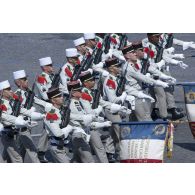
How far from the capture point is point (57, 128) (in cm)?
2941

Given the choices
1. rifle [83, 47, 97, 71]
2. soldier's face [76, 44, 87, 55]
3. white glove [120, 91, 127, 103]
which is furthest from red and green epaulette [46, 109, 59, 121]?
soldier's face [76, 44, 87, 55]

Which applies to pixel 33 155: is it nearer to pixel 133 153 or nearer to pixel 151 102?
pixel 133 153

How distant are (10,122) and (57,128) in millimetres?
1182

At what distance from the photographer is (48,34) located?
45594mm

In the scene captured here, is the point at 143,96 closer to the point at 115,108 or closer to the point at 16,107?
the point at 115,108

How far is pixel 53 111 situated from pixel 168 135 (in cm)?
279

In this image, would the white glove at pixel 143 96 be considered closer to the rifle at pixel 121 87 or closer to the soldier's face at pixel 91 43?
the rifle at pixel 121 87

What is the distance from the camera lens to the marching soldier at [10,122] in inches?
1183

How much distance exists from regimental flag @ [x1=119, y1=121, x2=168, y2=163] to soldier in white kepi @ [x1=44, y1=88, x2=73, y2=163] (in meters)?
1.36

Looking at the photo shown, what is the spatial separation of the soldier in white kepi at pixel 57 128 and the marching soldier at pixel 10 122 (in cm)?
63

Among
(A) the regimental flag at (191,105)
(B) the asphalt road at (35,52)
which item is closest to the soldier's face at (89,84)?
(A) the regimental flag at (191,105)

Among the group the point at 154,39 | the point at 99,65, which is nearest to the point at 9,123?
the point at 99,65

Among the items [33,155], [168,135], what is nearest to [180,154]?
[168,135]

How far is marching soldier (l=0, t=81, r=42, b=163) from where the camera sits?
30047mm
